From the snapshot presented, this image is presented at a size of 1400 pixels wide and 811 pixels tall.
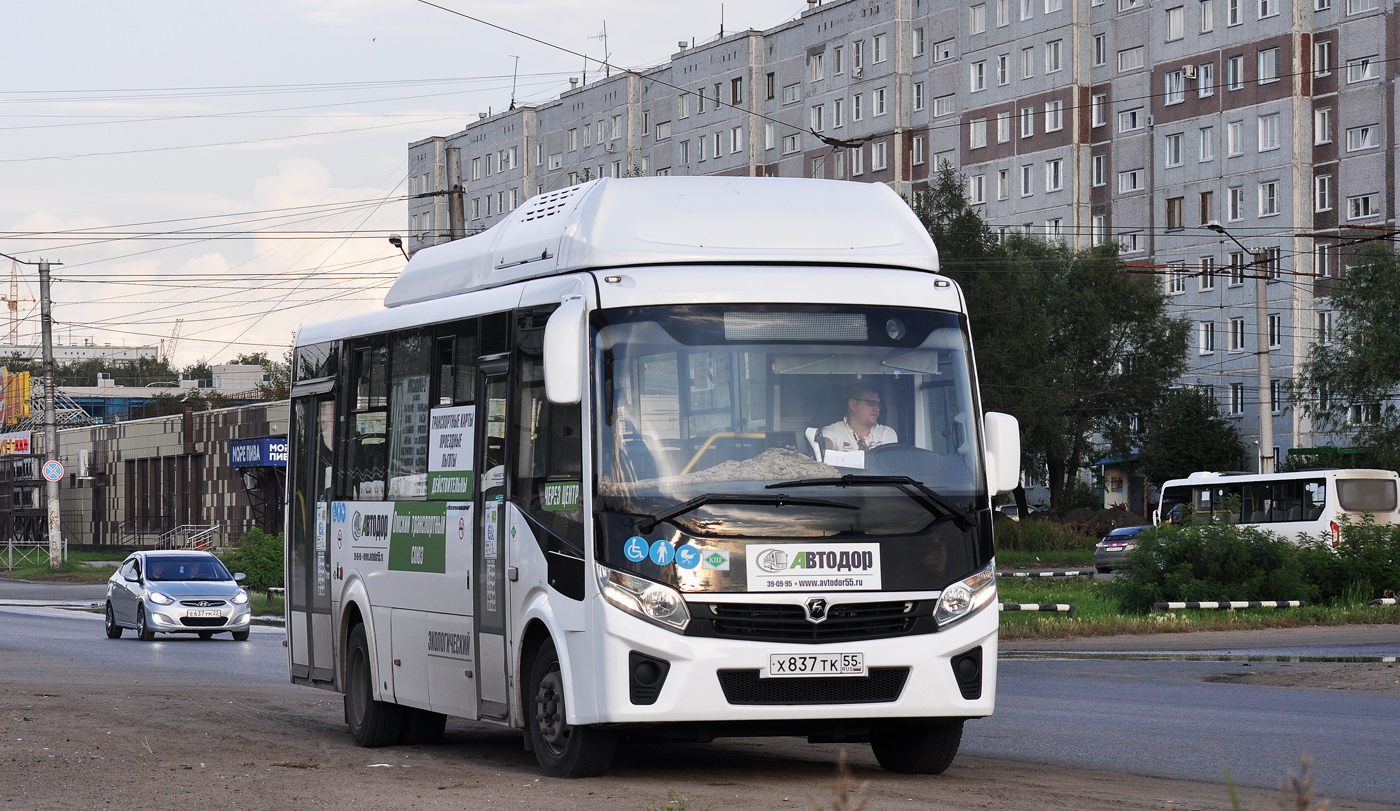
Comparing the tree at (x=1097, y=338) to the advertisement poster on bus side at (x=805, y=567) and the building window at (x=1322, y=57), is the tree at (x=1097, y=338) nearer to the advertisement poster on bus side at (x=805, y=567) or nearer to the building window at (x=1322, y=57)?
the building window at (x=1322, y=57)

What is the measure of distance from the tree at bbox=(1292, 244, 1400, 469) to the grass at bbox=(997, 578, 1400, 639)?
104ft

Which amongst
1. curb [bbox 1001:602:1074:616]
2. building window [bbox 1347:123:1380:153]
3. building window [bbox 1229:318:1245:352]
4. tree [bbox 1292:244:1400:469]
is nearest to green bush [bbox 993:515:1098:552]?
tree [bbox 1292:244:1400:469]

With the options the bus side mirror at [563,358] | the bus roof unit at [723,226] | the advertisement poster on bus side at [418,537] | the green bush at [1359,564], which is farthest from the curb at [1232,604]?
the bus side mirror at [563,358]

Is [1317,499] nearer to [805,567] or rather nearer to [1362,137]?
[1362,137]

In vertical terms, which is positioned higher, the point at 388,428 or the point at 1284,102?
the point at 1284,102

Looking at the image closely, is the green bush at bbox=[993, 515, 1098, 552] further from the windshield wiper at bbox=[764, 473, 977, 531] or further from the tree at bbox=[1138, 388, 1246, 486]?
the windshield wiper at bbox=[764, 473, 977, 531]

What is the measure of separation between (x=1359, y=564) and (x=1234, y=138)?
159ft

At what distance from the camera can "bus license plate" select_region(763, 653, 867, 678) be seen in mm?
9797

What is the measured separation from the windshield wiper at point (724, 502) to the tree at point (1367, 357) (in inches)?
2161

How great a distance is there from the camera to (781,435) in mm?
10117

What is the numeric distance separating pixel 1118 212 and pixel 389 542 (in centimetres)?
7470

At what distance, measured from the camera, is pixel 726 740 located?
13.3 meters

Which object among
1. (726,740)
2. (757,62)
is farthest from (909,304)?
(757,62)

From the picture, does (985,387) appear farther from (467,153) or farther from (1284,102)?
(467,153)
